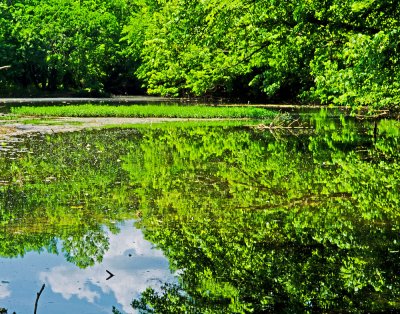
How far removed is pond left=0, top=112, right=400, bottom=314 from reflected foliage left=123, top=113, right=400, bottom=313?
0.02 metres

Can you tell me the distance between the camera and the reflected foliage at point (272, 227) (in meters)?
7.10

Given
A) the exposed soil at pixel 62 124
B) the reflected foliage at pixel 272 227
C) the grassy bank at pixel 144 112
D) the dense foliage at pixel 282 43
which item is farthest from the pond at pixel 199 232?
the grassy bank at pixel 144 112

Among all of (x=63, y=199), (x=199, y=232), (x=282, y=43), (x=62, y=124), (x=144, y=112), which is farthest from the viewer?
(x=144, y=112)

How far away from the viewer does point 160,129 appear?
30297mm

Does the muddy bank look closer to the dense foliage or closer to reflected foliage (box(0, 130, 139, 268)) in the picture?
reflected foliage (box(0, 130, 139, 268))

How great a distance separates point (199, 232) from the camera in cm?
→ 992

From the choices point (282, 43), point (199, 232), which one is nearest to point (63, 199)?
point (199, 232)

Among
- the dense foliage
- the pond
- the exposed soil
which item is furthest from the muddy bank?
the dense foliage

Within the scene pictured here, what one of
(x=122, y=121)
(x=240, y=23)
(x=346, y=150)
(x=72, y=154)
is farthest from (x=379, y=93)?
(x=122, y=121)

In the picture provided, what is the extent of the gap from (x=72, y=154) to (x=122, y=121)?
15666mm

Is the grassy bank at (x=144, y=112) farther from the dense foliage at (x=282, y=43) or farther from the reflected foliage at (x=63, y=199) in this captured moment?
the reflected foliage at (x=63, y=199)

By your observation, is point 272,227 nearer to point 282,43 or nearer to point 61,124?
point 282,43

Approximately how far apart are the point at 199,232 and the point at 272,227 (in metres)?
1.24

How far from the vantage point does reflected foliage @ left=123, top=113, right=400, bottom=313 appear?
710 cm
